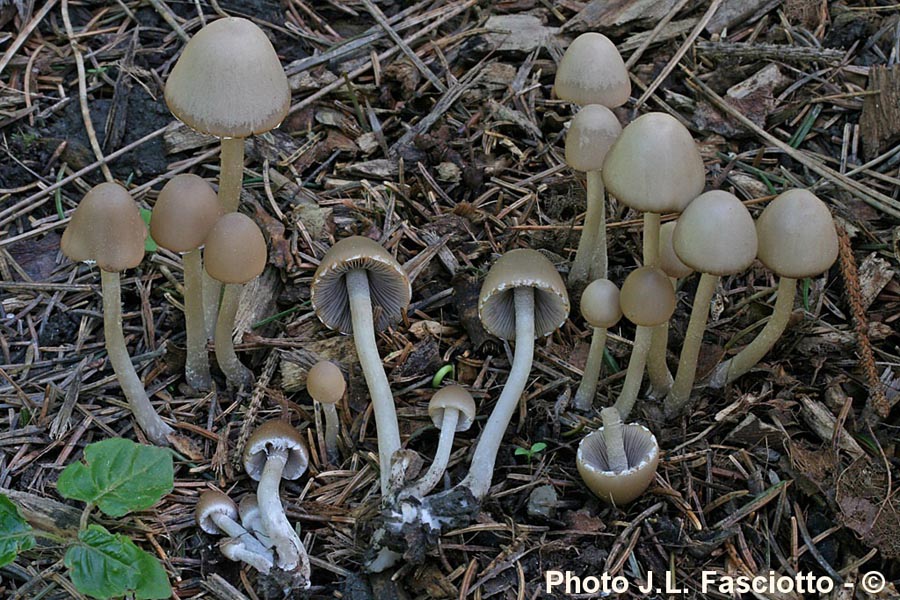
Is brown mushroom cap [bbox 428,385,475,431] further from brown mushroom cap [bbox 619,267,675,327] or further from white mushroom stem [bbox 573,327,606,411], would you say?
brown mushroom cap [bbox 619,267,675,327]

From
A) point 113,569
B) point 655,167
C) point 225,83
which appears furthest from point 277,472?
point 655,167

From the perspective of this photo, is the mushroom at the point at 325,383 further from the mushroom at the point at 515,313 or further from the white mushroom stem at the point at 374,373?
the mushroom at the point at 515,313

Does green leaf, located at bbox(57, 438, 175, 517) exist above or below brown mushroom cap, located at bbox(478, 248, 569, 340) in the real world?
below

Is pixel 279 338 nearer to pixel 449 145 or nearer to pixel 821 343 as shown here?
pixel 449 145

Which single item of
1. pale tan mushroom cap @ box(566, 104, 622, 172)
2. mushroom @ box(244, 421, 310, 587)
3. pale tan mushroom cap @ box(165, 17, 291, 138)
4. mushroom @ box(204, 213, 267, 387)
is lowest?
mushroom @ box(244, 421, 310, 587)

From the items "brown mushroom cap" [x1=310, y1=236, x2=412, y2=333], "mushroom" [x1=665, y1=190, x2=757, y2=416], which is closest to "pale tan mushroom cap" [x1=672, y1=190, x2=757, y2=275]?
"mushroom" [x1=665, y1=190, x2=757, y2=416]

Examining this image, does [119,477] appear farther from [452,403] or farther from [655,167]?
[655,167]

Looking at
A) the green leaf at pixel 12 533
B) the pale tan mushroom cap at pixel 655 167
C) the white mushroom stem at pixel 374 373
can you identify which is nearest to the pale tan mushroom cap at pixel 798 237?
the pale tan mushroom cap at pixel 655 167

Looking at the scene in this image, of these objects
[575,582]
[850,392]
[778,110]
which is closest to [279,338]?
[575,582]
